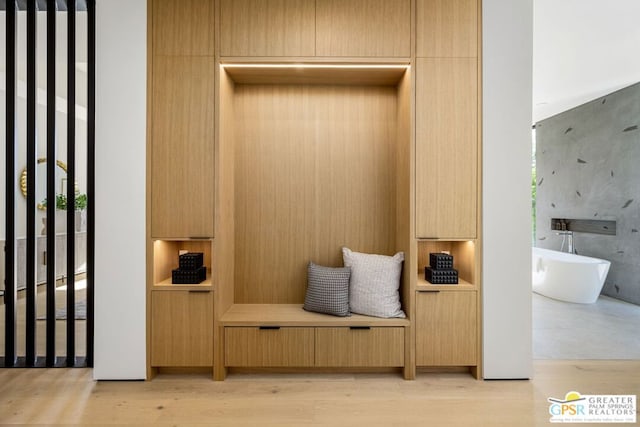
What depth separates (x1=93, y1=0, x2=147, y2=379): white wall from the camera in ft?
8.37

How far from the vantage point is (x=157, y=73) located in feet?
8.44

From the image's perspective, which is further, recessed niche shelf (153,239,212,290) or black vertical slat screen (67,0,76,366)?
black vertical slat screen (67,0,76,366)

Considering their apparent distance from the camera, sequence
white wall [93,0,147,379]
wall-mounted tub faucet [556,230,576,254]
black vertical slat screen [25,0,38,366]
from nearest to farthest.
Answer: white wall [93,0,147,379]
black vertical slat screen [25,0,38,366]
wall-mounted tub faucet [556,230,576,254]

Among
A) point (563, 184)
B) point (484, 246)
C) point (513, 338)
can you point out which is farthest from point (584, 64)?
point (513, 338)

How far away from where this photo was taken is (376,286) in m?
2.68

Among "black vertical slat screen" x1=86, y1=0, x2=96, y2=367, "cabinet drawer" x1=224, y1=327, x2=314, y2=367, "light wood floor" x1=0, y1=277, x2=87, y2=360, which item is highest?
"black vertical slat screen" x1=86, y1=0, x2=96, y2=367

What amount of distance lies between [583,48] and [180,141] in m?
4.03

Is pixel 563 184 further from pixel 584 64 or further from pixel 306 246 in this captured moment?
pixel 306 246

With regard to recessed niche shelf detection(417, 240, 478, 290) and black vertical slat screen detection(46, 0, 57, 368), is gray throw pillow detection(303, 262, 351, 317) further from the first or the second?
black vertical slat screen detection(46, 0, 57, 368)

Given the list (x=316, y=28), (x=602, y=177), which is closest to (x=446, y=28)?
(x=316, y=28)

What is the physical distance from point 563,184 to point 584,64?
2363mm

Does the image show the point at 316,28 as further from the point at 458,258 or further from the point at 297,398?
the point at 297,398

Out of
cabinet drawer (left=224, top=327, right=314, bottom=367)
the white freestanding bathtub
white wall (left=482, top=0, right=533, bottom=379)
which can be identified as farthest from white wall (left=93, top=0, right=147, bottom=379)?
the white freestanding bathtub

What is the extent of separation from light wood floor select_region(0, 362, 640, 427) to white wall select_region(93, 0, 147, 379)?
0.93 ft
